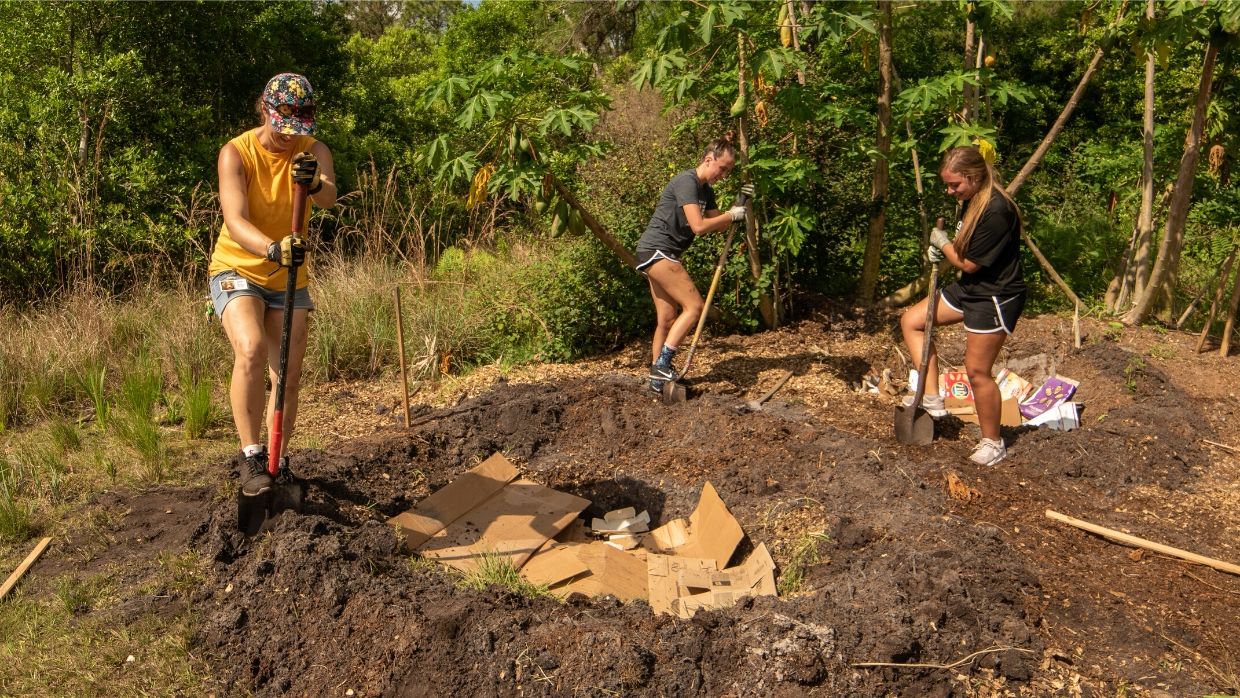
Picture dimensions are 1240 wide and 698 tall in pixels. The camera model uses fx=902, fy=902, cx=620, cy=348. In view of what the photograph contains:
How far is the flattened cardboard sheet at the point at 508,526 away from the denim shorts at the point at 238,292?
1244 mm

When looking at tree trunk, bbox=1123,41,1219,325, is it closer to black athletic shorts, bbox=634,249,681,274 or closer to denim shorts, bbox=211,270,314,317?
black athletic shorts, bbox=634,249,681,274

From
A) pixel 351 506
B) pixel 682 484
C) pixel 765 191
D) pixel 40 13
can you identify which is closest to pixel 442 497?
pixel 351 506

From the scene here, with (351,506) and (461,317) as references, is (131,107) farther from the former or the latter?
(351,506)

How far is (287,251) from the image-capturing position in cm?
339

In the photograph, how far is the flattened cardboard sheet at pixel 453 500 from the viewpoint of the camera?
13.7 feet

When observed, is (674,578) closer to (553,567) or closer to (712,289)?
(553,567)

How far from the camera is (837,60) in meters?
7.09

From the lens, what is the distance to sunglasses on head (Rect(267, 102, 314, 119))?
3551 millimetres

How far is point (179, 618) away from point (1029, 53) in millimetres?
13372

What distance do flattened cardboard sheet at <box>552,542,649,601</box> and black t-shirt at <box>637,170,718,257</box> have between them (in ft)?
7.49

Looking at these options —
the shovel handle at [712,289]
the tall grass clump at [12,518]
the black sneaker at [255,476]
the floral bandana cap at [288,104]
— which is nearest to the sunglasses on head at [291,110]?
the floral bandana cap at [288,104]

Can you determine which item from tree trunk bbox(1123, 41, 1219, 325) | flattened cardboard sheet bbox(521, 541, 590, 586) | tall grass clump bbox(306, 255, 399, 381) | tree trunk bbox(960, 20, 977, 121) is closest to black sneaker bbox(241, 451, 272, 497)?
flattened cardboard sheet bbox(521, 541, 590, 586)

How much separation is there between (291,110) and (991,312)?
341 centimetres

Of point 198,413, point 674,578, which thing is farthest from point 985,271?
point 198,413
